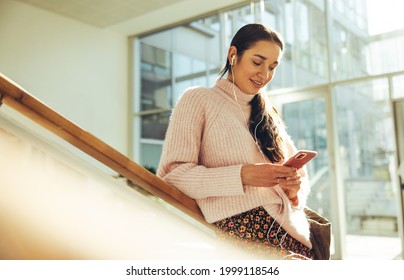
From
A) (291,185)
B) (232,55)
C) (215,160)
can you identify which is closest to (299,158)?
(291,185)

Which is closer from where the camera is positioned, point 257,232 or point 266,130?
point 257,232

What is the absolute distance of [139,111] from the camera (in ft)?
21.1

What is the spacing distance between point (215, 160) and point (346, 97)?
3.88 metres

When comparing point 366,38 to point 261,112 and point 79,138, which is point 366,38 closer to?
point 261,112

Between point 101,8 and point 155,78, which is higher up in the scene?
point 101,8

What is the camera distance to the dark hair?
103 centimetres

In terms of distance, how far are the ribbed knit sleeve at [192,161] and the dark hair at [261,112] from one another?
0.14 meters

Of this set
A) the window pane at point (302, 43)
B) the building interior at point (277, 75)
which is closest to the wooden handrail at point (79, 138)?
the building interior at point (277, 75)

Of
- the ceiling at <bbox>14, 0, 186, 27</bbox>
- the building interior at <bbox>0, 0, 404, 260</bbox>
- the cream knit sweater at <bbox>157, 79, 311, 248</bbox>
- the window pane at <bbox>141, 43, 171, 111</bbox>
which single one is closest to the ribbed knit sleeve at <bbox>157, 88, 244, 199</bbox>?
the cream knit sweater at <bbox>157, 79, 311, 248</bbox>

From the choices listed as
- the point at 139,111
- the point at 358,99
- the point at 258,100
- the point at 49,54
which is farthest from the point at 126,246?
the point at 139,111

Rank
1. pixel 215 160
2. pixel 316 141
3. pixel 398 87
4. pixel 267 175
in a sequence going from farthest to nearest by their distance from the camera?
pixel 316 141, pixel 398 87, pixel 215 160, pixel 267 175

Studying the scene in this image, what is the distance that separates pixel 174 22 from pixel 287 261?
540 cm

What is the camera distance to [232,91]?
109 centimetres

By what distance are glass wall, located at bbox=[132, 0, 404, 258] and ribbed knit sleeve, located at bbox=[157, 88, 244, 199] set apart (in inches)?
143
